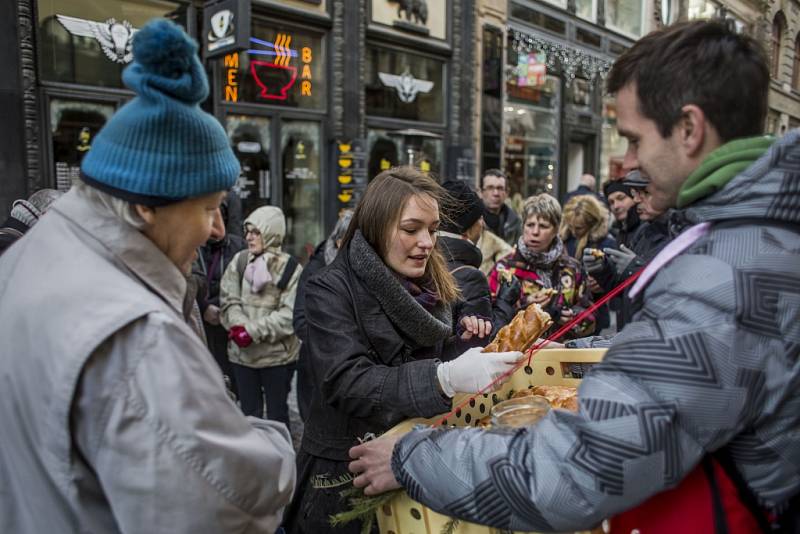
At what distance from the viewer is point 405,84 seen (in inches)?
438

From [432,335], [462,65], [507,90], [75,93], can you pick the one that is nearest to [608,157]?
[507,90]

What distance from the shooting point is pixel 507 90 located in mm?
13531

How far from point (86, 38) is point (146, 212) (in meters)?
6.94

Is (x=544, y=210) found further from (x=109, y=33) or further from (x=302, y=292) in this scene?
(x=109, y=33)

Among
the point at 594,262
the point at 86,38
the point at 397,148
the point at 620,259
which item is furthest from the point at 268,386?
the point at 397,148

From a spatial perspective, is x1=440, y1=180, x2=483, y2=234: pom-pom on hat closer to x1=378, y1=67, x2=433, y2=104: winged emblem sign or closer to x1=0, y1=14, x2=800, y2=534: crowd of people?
x1=0, y1=14, x2=800, y2=534: crowd of people

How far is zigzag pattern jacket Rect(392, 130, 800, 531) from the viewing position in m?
1.08

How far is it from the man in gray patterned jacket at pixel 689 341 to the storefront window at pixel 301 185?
832 cm

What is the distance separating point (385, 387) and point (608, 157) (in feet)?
57.3

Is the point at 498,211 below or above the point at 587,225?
above

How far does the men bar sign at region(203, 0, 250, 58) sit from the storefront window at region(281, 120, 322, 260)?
6.18 ft

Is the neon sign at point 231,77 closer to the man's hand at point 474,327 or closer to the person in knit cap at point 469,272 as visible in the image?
the person in knit cap at point 469,272

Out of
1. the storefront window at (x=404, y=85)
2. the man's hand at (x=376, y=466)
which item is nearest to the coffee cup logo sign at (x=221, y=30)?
the storefront window at (x=404, y=85)

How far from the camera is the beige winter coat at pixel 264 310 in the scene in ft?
15.3
